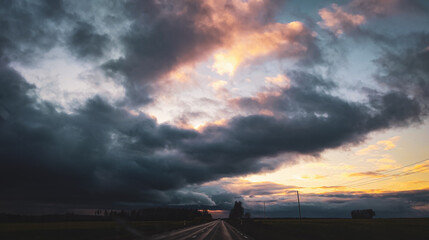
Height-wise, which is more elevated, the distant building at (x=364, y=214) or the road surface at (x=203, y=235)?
the road surface at (x=203, y=235)

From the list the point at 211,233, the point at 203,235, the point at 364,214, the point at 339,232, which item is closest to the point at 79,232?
the point at 211,233

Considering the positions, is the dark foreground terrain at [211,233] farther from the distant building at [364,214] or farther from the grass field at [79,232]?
the distant building at [364,214]

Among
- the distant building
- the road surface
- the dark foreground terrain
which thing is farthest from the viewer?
the distant building

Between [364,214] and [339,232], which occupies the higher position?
[339,232]

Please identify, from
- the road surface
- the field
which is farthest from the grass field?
the field

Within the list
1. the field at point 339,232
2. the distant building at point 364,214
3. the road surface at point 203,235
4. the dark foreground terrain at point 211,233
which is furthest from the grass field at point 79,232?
the distant building at point 364,214

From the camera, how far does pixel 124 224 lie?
1081 cm

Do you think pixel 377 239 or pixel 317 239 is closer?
pixel 317 239

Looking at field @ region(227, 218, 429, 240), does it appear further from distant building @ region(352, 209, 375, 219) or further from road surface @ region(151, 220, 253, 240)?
distant building @ region(352, 209, 375, 219)

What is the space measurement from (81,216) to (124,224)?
16533cm

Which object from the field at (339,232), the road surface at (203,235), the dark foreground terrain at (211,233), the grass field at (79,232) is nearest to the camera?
the road surface at (203,235)

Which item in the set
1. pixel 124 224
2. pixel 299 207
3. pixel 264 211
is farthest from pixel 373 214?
pixel 124 224

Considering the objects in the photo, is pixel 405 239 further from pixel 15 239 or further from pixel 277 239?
pixel 15 239

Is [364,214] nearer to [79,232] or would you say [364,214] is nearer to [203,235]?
[203,235]
